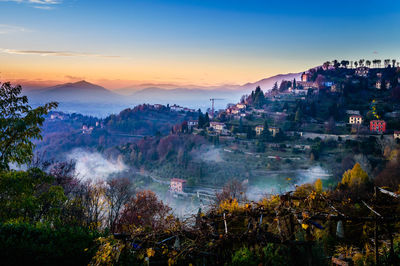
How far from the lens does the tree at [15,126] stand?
11.9ft

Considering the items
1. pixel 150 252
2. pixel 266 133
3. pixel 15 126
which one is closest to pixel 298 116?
pixel 266 133

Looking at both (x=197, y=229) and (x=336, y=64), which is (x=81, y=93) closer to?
(x=336, y=64)

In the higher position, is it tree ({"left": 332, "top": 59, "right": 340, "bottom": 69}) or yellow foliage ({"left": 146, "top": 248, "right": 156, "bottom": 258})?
tree ({"left": 332, "top": 59, "right": 340, "bottom": 69})

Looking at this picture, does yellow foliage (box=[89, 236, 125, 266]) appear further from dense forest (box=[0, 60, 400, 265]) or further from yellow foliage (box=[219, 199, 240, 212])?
yellow foliage (box=[219, 199, 240, 212])

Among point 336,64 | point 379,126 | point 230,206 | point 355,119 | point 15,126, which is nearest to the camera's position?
point 15,126

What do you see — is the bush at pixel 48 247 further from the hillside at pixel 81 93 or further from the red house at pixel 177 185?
the hillside at pixel 81 93

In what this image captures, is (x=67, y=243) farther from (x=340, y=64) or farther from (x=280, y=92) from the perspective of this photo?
(x=340, y=64)

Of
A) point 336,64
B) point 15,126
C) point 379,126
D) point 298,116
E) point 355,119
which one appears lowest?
point 379,126

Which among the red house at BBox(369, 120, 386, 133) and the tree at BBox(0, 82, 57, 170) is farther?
the red house at BBox(369, 120, 386, 133)

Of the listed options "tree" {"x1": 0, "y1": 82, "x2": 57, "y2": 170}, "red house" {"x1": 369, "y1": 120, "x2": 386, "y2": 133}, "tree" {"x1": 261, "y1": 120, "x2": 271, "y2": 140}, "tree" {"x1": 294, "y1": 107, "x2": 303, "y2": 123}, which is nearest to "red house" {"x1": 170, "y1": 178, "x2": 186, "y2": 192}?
"tree" {"x1": 261, "y1": 120, "x2": 271, "y2": 140}

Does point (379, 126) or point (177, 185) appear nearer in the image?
point (177, 185)

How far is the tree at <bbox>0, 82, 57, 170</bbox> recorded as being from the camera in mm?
3625

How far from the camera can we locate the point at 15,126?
11.6ft

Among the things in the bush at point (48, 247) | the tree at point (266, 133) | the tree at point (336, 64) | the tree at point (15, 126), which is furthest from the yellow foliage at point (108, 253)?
the tree at point (336, 64)
